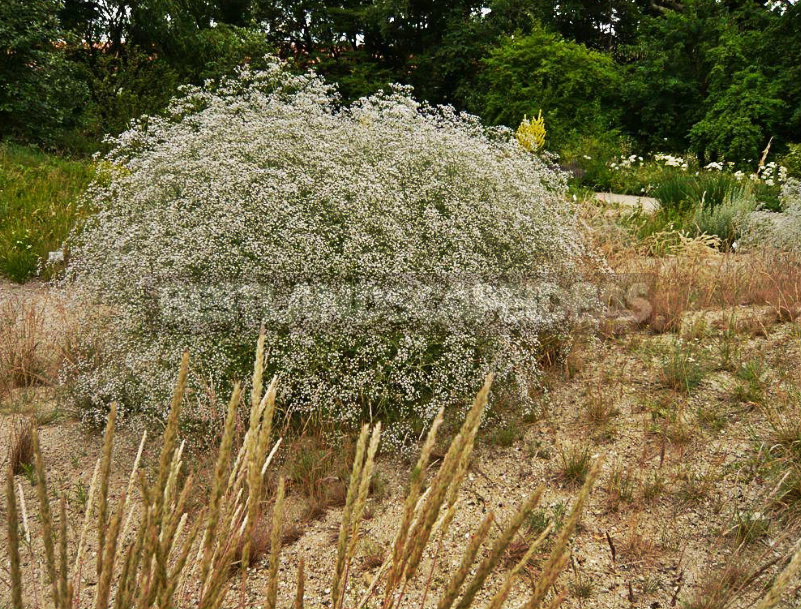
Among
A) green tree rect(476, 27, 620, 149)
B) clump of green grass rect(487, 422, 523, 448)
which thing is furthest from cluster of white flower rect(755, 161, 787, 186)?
clump of green grass rect(487, 422, 523, 448)

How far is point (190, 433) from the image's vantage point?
272 centimetres

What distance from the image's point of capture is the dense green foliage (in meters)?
11.6

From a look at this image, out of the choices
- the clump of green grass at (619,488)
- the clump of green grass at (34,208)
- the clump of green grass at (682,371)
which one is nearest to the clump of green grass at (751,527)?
the clump of green grass at (619,488)

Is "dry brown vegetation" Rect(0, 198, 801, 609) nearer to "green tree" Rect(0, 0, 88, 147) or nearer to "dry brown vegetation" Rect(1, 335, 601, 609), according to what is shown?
"dry brown vegetation" Rect(1, 335, 601, 609)

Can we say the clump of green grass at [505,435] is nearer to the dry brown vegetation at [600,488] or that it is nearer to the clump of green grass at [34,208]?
the dry brown vegetation at [600,488]

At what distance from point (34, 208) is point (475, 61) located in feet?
49.9

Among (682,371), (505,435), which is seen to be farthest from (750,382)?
(505,435)

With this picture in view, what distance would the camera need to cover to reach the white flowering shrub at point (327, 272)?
273cm

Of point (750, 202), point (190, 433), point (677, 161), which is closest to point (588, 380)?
point (190, 433)

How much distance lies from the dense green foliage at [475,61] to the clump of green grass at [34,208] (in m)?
2.93

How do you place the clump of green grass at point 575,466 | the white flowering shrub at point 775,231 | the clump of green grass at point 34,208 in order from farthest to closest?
the clump of green grass at point 34,208
the white flowering shrub at point 775,231
the clump of green grass at point 575,466

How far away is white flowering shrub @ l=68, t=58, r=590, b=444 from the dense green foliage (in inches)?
359

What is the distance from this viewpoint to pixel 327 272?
2.80 m

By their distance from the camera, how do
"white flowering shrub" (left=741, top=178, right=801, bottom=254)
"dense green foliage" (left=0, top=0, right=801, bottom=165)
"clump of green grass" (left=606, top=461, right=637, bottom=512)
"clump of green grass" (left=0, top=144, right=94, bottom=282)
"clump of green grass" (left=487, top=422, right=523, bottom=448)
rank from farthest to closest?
"dense green foliage" (left=0, top=0, right=801, bottom=165)
"clump of green grass" (left=0, top=144, right=94, bottom=282)
"white flowering shrub" (left=741, top=178, right=801, bottom=254)
"clump of green grass" (left=487, top=422, right=523, bottom=448)
"clump of green grass" (left=606, top=461, right=637, bottom=512)
